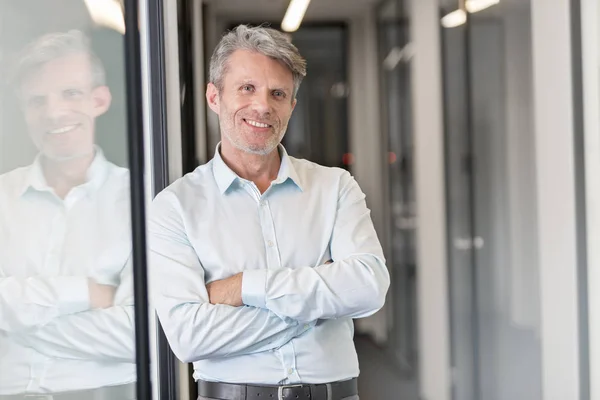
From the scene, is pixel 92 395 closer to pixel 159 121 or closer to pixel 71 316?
pixel 71 316

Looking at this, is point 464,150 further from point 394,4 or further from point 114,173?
point 114,173

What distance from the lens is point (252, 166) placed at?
2.12 meters

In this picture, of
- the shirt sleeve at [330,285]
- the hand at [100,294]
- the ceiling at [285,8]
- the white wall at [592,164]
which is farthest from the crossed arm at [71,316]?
the ceiling at [285,8]

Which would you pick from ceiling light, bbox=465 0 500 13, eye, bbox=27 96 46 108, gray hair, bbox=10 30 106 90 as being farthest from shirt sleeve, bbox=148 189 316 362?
ceiling light, bbox=465 0 500 13

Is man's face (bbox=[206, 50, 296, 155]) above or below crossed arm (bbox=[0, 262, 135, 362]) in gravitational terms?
above

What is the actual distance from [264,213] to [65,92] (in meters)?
0.85

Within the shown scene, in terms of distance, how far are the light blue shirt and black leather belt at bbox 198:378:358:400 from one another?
0.02 metres

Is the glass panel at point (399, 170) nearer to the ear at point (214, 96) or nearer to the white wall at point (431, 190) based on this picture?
the white wall at point (431, 190)

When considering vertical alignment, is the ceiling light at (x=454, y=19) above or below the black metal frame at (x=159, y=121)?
above

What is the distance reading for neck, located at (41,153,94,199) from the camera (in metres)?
1.27

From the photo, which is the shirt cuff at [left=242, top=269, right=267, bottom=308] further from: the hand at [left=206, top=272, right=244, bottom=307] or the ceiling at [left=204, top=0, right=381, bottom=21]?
the ceiling at [left=204, top=0, right=381, bottom=21]

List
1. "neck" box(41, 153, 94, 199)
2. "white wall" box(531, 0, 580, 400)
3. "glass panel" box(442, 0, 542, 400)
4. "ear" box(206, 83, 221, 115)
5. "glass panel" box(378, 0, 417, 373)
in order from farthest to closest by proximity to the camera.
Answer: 1. "glass panel" box(378, 0, 417, 373)
2. "glass panel" box(442, 0, 542, 400)
3. "white wall" box(531, 0, 580, 400)
4. "ear" box(206, 83, 221, 115)
5. "neck" box(41, 153, 94, 199)

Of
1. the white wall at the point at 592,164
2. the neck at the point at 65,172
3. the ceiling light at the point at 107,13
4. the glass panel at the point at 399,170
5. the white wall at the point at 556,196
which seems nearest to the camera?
the neck at the point at 65,172

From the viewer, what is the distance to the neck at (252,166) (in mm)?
2129
